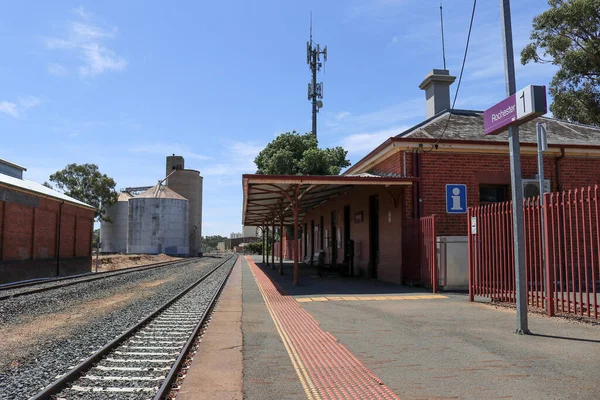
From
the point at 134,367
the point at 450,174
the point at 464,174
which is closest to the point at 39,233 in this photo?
the point at 450,174

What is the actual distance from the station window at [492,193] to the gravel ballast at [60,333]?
32.1 feet

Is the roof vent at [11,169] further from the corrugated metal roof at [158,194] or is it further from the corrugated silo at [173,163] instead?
the corrugated silo at [173,163]

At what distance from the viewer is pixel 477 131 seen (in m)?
15.5

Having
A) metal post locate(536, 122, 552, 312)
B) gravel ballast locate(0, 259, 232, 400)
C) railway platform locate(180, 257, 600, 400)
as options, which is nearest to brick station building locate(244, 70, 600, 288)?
metal post locate(536, 122, 552, 312)

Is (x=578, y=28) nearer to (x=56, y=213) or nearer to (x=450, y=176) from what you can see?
(x=450, y=176)

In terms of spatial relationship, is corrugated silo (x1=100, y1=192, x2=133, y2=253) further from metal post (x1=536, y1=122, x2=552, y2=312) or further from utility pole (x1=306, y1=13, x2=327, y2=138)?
metal post (x1=536, y1=122, x2=552, y2=312)

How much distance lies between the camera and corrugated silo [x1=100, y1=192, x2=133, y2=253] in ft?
221

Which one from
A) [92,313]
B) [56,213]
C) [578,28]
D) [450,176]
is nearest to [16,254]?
[56,213]

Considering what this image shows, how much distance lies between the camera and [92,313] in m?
10.1

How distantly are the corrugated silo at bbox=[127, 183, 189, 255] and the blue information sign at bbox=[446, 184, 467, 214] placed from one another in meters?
49.3

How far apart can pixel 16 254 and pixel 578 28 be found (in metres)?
27.8

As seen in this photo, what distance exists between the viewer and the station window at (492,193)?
14.6 metres

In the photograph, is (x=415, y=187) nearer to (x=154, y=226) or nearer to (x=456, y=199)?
(x=456, y=199)

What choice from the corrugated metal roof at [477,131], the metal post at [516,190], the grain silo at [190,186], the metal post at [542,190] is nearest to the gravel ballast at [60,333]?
the metal post at [516,190]
